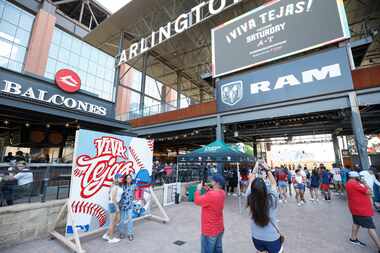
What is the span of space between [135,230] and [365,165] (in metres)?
8.79

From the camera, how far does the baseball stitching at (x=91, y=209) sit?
451 centimetres

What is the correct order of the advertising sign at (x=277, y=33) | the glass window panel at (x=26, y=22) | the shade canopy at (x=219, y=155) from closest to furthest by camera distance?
the shade canopy at (x=219, y=155) → the advertising sign at (x=277, y=33) → the glass window panel at (x=26, y=22)

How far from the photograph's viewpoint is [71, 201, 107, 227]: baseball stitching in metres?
4.51

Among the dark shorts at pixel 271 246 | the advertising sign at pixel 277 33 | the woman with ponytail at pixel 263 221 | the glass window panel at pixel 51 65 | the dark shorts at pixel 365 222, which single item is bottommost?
the dark shorts at pixel 365 222

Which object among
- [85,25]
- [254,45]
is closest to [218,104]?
[254,45]

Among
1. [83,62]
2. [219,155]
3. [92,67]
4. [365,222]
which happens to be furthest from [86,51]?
[365,222]

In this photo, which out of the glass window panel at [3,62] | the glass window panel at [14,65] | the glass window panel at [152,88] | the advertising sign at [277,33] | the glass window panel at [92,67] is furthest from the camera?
the glass window panel at [152,88]

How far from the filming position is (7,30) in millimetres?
16391

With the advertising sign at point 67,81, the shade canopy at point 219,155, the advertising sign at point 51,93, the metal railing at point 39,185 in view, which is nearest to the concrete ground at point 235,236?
the metal railing at point 39,185

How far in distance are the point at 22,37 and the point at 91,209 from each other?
68.9 feet

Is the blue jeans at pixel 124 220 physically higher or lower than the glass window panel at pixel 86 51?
lower

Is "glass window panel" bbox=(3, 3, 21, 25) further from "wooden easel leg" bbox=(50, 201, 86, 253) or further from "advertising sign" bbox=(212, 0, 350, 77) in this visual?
"wooden easel leg" bbox=(50, 201, 86, 253)

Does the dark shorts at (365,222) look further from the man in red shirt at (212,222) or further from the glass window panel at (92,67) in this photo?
the glass window panel at (92,67)

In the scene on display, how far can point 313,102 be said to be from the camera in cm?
864
